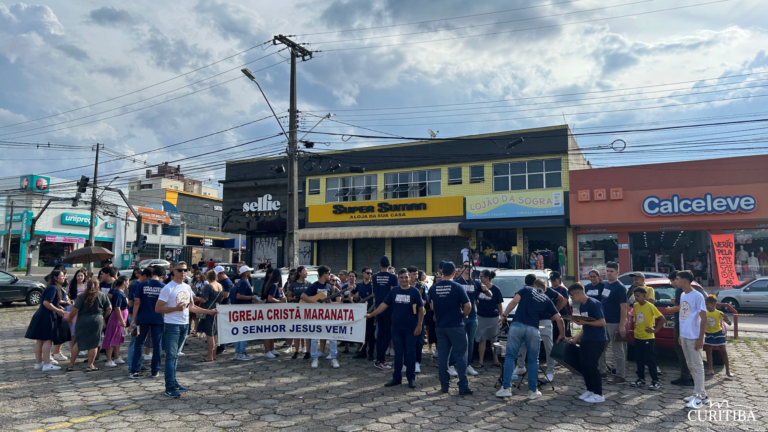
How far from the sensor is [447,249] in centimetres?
2847

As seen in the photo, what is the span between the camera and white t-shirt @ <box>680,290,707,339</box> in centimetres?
647

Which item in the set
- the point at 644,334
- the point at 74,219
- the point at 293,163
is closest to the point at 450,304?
the point at 644,334

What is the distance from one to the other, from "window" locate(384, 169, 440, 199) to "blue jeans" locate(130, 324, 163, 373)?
22.4m

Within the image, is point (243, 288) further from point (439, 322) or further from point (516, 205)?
point (516, 205)

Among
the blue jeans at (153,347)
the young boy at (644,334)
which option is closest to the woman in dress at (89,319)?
the blue jeans at (153,347)

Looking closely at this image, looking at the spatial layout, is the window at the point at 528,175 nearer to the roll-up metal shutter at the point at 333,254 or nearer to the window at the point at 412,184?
the window at the point at 412,184

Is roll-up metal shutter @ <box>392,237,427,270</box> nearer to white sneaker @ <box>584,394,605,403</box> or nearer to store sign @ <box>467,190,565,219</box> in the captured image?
store sign @ <box>467,190,565,219</box>

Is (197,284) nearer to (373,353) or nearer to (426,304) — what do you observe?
(373,353)

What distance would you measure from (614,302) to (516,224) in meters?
18.6

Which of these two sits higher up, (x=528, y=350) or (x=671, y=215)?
(x=671, y=215)

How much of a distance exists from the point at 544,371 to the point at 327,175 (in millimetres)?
25841

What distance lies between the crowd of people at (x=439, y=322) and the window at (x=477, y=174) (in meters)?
18.6

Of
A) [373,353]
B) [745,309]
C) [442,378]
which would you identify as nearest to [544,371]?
[442,378]

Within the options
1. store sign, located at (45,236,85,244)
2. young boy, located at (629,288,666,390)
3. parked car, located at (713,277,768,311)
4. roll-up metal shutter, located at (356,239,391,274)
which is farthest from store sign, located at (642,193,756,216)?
store sign, located at (45,236,85,244)
